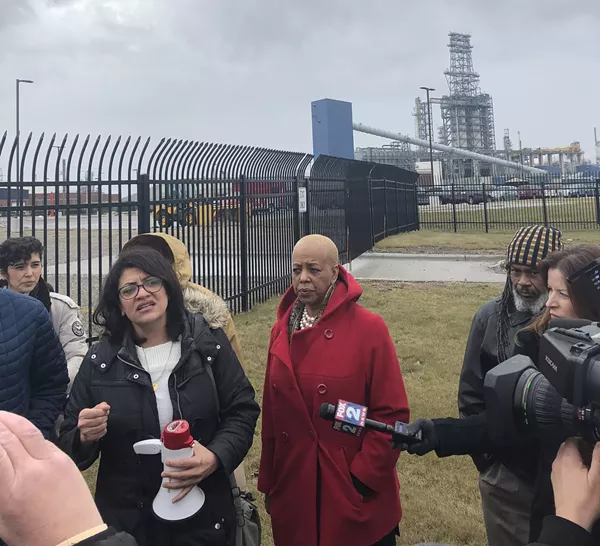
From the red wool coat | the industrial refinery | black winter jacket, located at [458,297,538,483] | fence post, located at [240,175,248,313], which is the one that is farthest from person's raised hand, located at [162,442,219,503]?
the industrial refinery

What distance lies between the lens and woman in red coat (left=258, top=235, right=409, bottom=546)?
222cm

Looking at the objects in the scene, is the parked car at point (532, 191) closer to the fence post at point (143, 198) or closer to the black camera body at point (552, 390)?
the fence post at point (143, 198)

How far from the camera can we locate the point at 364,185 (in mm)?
14383

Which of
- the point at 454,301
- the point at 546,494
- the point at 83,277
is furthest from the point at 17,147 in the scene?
the point at 83,277

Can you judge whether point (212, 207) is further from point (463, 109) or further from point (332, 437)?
Answer: point (463, 109)

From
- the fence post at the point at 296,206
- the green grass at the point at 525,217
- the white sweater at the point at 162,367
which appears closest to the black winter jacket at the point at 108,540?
the white sweater at the point at 162,367

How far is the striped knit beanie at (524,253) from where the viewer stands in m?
2.31

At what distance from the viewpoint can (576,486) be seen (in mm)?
1123

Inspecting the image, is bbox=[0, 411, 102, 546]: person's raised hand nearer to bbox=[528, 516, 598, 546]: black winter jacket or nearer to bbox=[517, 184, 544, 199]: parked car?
bbox=[528, 516, 598, 546]: black winter jacket

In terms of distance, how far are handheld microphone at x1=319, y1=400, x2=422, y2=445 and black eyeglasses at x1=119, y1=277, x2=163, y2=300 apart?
937 millimetres

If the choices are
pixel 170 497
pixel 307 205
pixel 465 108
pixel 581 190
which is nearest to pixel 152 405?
pixel 170 497

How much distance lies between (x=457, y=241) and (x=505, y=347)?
1563 cm

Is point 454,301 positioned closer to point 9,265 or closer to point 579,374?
point 9,265

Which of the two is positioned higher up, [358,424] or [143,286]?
[143,286]
